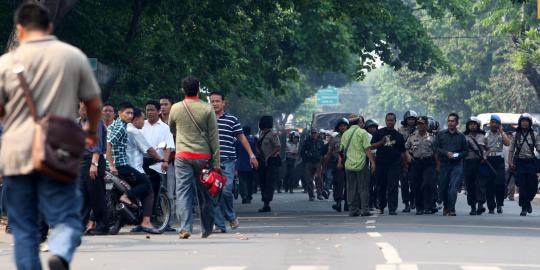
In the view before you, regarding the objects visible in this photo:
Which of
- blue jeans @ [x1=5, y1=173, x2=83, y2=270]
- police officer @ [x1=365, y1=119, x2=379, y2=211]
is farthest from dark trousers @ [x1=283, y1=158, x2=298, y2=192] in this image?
blue jeans @ [x1=5, y1=173, x2=83, y2=270]

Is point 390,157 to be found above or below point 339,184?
above

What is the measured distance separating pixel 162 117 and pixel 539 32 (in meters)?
23.9

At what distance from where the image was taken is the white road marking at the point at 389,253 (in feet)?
41.7

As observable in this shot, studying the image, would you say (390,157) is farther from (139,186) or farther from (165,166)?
(139,186)


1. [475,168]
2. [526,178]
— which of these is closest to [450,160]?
[475,168]

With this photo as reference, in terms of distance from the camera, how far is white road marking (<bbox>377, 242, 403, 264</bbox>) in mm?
12719

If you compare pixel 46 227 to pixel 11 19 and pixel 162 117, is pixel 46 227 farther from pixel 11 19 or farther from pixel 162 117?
pixel 11 19

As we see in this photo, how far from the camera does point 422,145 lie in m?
24.5

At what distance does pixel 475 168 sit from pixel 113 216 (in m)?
9.28

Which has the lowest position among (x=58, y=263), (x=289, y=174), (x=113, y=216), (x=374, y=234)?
(x=58, y=263)

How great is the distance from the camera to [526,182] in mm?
24953

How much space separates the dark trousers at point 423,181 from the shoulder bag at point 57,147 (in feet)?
56.1

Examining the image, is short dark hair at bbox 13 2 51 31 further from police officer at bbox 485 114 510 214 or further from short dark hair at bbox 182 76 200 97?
police officer at bbox 485 114 510 214

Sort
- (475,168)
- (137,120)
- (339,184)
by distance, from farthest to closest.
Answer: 1. (339,184)
2. (475,168)
3. (137,120)
